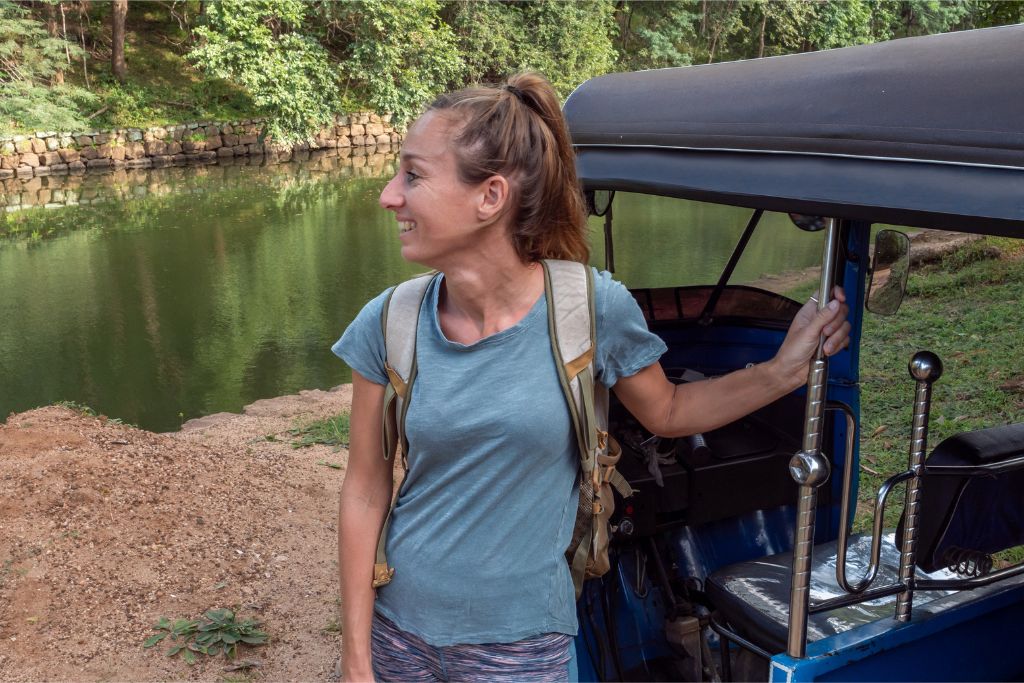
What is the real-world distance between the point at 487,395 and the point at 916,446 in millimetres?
811

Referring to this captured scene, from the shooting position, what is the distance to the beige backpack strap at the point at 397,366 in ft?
5.49

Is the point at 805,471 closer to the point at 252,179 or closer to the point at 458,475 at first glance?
the point at 458,475

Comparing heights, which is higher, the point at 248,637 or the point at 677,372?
the point at 677,372

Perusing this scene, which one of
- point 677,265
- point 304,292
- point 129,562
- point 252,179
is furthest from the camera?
point 252,179

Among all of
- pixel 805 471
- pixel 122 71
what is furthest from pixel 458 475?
pixel 122 71

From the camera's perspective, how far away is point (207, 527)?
4.86 metres

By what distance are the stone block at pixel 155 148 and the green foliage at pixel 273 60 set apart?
2097 millimetres

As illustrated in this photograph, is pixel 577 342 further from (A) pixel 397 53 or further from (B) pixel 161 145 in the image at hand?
(A) pixel 397 53

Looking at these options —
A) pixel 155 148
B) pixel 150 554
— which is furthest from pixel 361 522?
pixel 155 148

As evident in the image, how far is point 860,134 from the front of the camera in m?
1.49

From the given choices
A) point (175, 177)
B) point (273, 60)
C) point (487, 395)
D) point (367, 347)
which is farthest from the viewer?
point (273, 60)

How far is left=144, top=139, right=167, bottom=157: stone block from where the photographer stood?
23016 millimetres

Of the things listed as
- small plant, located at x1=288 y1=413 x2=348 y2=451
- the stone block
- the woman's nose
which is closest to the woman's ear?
the woman's nose

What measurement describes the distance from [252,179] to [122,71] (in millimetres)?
6259
